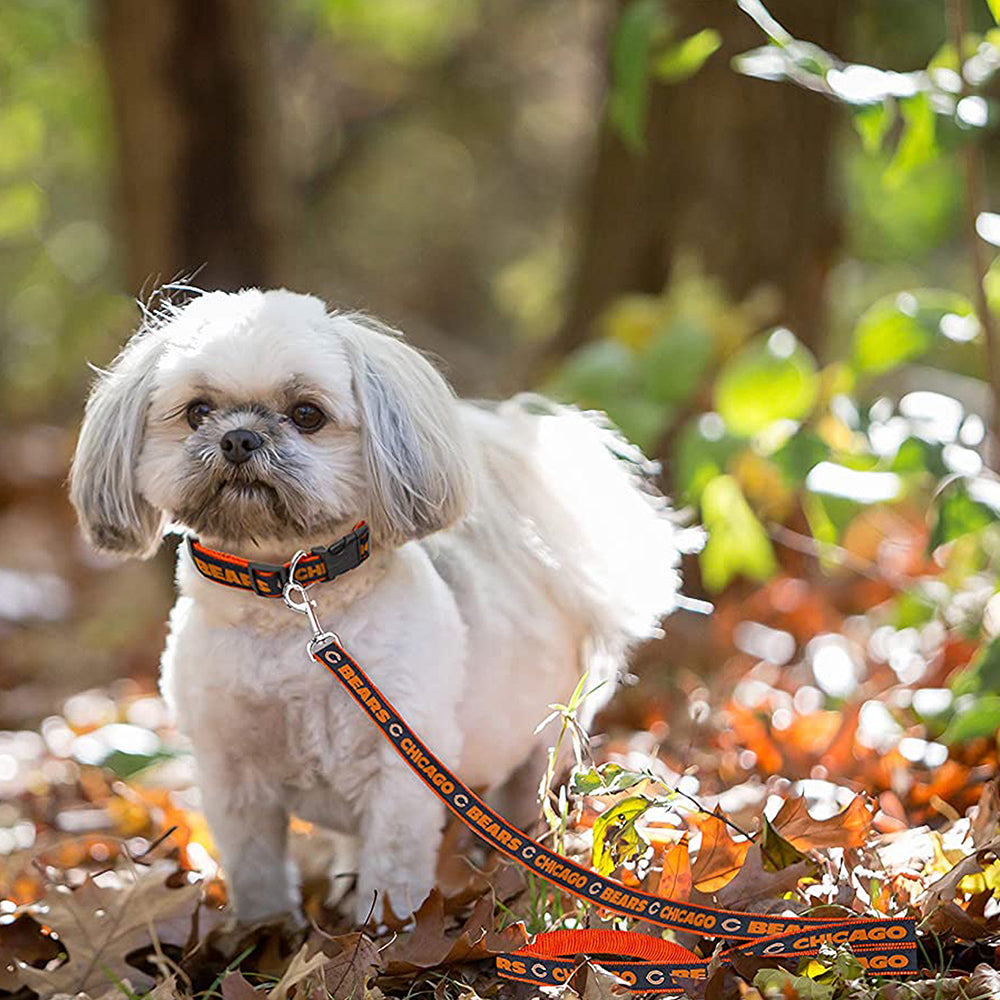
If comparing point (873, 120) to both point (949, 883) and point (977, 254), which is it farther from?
point (949, 883)

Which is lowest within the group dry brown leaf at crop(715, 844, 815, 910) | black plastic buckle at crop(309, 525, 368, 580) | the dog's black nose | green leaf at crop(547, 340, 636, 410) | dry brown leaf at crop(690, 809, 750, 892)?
dry brown leaf at crop(715, 844, 815, 910)

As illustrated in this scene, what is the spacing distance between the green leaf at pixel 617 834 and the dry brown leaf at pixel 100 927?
890 millimetres

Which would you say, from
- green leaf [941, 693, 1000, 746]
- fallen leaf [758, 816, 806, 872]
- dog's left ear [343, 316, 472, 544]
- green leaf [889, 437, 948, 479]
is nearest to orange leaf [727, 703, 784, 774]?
green leaf [941, 693, 1000, 746]

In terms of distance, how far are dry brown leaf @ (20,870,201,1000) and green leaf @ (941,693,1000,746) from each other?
1.71 meters

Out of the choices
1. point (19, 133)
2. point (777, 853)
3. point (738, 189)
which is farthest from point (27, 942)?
point (19, 133)

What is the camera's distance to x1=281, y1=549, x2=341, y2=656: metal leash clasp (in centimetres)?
242

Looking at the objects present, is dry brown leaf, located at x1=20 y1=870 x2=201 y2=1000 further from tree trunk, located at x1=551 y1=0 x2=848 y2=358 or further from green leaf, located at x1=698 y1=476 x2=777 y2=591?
tree trunk, located at x1=551 y1=0 x2=848 y2=358

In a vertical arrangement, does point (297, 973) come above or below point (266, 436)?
below

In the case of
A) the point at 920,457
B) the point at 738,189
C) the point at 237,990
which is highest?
the point at 738,189

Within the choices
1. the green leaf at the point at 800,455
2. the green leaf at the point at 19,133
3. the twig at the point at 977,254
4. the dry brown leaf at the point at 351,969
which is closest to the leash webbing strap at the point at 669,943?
the dry brown leaf at the point at 351,969

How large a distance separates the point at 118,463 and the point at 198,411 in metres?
0.20

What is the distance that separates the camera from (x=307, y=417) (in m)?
2.44

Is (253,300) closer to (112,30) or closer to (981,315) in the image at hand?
(981,315)

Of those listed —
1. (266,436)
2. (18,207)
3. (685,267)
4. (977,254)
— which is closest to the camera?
(266,436)
